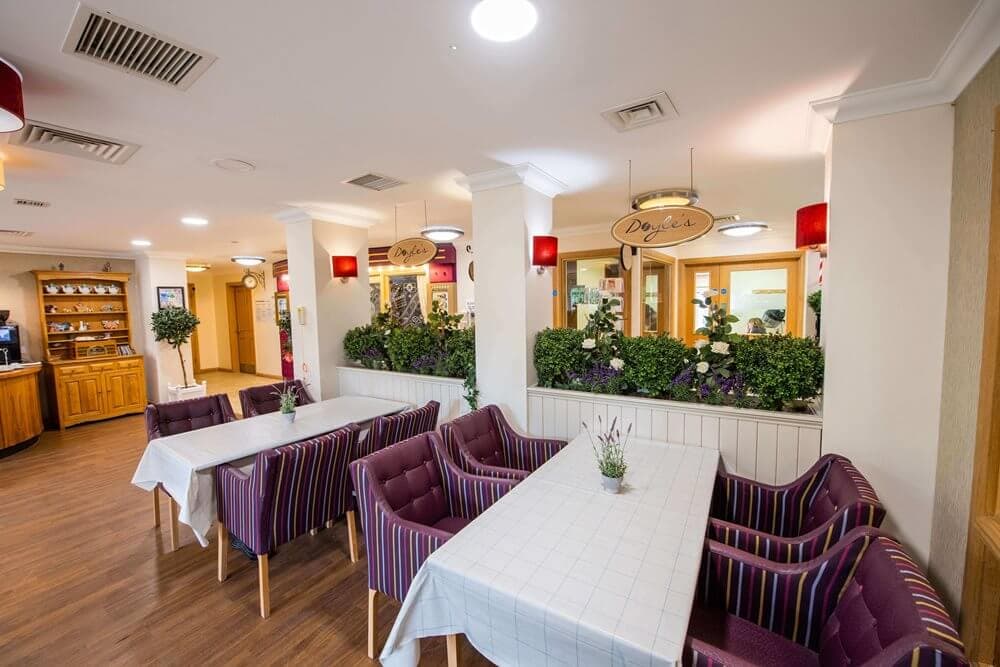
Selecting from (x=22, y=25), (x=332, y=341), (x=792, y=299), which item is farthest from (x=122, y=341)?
(x=792, y=299)

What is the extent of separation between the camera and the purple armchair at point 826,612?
96 centimetres

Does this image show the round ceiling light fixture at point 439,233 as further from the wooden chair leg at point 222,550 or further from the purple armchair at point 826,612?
the purple armchair at point 826,612

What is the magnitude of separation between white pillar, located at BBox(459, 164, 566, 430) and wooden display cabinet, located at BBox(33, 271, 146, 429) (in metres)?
6.21

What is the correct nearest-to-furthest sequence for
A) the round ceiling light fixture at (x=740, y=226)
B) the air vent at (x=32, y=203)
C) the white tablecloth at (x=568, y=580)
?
the white tablecloth at (x=568, y=580) < the air vent at (x=32, y=203) < the round ceiling light fixture at (x=740, y=226)

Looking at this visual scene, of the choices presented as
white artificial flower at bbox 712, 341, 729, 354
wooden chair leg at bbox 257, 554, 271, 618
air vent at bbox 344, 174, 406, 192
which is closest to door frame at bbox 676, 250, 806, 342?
white artificial flower at bbox 712, 341, 729, 354

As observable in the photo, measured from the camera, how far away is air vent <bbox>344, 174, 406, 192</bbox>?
3328mm

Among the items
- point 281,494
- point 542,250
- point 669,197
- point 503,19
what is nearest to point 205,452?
point 281,494

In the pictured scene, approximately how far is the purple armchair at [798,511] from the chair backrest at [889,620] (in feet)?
0.92

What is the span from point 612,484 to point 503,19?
6.36 feet

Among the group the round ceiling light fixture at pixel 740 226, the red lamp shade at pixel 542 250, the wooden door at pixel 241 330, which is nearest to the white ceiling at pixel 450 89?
the red lamp shade at pixel 542 250

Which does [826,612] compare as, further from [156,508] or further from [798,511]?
[156,508]

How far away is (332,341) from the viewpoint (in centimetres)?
466

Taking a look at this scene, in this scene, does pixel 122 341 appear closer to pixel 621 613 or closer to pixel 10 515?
pixel 10 515

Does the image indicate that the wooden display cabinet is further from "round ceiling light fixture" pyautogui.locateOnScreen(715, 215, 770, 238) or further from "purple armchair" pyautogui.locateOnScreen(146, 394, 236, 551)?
"round ceiling light fixture" pyautogui.locateOnScreen(715, 215, 770, 238)
